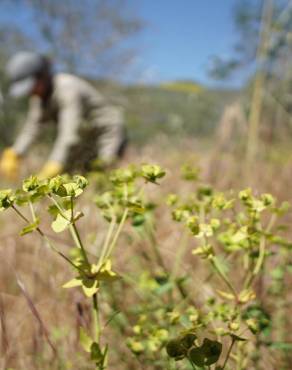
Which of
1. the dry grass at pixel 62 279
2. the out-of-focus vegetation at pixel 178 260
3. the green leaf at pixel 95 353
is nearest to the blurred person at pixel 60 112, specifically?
the out-of-focus vegetation at pixel 178 260

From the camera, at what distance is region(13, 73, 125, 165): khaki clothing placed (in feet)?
12.4

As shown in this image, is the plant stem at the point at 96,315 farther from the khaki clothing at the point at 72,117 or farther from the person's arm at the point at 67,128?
the khaki clothing at the point at 72,117

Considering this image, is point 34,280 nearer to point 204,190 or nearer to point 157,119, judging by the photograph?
point 204,190

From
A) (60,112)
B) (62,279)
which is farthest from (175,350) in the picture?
(60,112)

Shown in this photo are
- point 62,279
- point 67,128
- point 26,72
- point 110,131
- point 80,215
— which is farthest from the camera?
point 110,131

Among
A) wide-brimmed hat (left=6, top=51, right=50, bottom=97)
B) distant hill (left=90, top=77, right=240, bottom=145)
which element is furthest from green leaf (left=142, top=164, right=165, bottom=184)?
distant hill (left=90, top=77, right=240, bottom=145)

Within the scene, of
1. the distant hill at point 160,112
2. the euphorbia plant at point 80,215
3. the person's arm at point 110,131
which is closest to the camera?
the euphorbia plant at point 80,215

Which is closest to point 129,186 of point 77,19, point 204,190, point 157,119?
point 204,190

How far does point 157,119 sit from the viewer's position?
11.2 meters

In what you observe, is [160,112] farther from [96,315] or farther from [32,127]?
[96,315]

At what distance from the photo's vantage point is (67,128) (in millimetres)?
3777

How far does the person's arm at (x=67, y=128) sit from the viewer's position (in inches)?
143

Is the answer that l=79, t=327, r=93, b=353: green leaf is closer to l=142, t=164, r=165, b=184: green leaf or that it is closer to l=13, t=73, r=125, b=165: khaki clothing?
l=142, t=164, r=165, b=184: green leaf

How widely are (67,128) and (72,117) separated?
13cm
